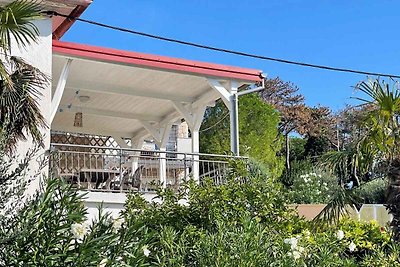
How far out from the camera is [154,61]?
40.1 feet

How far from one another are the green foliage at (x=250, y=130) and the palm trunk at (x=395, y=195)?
1500 centimetres

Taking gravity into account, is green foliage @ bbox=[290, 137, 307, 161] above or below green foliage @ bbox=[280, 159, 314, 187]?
above

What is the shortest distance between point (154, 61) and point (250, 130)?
13093mm

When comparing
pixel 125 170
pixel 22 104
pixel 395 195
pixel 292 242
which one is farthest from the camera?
pixel 125 170

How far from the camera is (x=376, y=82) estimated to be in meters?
9.21

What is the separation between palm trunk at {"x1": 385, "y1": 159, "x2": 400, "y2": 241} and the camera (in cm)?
900

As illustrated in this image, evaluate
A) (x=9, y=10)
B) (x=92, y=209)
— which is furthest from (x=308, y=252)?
(x=92, y=209)

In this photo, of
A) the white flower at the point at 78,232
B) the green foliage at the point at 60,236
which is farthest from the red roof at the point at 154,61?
the white flower at the point at 78,232

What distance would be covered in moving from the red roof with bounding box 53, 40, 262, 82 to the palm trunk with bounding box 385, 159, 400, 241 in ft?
16.0

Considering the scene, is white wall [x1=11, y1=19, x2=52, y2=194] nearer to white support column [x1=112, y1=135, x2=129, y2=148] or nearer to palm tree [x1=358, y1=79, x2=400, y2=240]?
palm tree [x1=358, y1=79, x2=400, y2=240]

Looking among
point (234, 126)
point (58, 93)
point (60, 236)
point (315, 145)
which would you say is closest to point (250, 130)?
point (234, 126)

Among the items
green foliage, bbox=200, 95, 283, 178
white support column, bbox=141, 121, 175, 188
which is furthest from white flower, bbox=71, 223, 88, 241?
green foliage, bbox=200, 95, 283, 178

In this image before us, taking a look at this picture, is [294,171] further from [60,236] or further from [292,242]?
[60,236]

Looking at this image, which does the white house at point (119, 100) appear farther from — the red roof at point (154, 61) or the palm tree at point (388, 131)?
the palm tree at point (388, 131)
